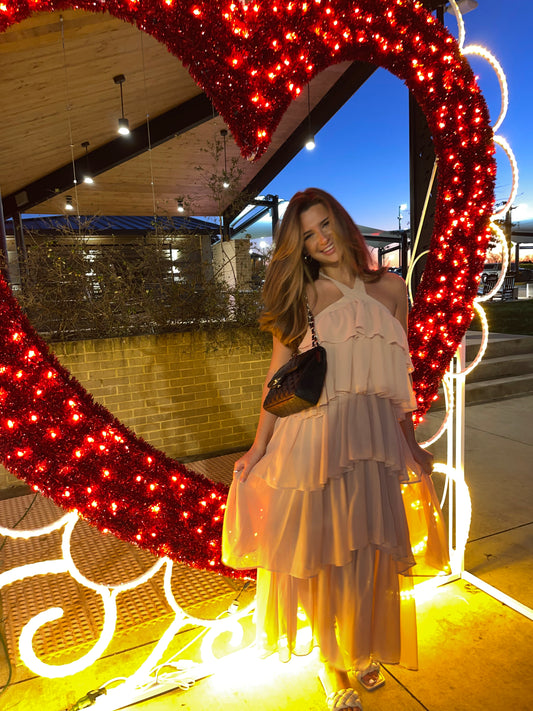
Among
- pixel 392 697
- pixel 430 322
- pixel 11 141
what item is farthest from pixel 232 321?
pixel 11 141

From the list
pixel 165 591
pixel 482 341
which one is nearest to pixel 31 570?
pixel 165 591

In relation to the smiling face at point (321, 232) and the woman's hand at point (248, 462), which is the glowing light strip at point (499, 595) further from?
the smiling face at point (321, 232)

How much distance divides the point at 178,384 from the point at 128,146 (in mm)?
6923

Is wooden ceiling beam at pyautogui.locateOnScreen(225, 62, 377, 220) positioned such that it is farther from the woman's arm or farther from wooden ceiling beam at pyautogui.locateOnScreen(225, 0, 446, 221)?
the woman's arm

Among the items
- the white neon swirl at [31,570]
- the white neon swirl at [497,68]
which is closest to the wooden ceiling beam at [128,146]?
the white neon swirl at [497,68]

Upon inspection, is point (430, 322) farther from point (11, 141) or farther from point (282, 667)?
point (11, 141)

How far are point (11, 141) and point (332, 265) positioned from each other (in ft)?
26.5

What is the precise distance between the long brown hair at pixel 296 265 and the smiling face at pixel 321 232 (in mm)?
13

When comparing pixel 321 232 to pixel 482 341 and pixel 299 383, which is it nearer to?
pixel 299 383

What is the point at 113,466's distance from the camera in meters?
1.53

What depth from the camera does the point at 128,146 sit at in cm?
917

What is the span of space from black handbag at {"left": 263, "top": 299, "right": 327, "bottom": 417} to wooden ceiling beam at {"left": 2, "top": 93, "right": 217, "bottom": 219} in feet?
26.3

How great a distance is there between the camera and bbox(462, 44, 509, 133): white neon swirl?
2.01m

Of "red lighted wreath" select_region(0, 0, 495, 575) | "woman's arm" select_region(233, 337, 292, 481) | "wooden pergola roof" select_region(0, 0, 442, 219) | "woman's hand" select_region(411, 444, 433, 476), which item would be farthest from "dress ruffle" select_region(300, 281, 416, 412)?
"wooden pergola roof" select_region(0, 0, 442, 219)
